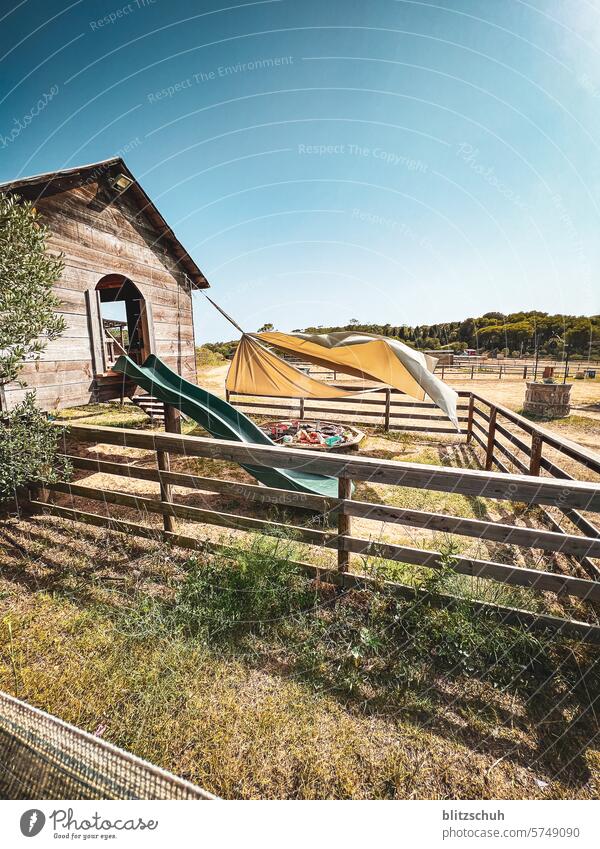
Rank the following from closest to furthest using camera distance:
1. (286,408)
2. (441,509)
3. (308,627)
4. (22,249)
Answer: (308,627) < (22,249) < (441,509) < (286,408)

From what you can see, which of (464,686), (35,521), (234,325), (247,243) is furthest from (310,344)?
(464,686)

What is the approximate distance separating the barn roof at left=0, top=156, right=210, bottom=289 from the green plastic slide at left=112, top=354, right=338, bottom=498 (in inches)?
115

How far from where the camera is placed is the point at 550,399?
11.9 metres

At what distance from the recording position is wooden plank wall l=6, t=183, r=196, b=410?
586 centimetres

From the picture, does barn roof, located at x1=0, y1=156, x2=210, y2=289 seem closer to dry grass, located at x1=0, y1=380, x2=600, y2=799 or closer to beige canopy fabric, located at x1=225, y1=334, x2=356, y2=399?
beige canopy fabric, located at x1=225, y1=334, x2=356, y2=399

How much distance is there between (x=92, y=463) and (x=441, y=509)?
4.76m

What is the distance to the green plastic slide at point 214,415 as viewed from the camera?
4.19 metres

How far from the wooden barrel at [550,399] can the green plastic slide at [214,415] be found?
10.7 metres

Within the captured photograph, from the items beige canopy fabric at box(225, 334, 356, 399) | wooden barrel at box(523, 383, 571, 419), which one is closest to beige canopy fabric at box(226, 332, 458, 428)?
beige canopy fabric at box(225, 334, 356, 399)

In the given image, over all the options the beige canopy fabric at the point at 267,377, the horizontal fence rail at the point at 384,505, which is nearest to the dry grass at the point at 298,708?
the horizontal fence rail at the point at 384,505

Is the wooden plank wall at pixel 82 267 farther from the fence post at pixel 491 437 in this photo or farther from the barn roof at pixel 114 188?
the fence post at pixel 491 437

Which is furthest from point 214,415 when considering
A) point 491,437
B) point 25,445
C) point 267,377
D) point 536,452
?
point 491,437
